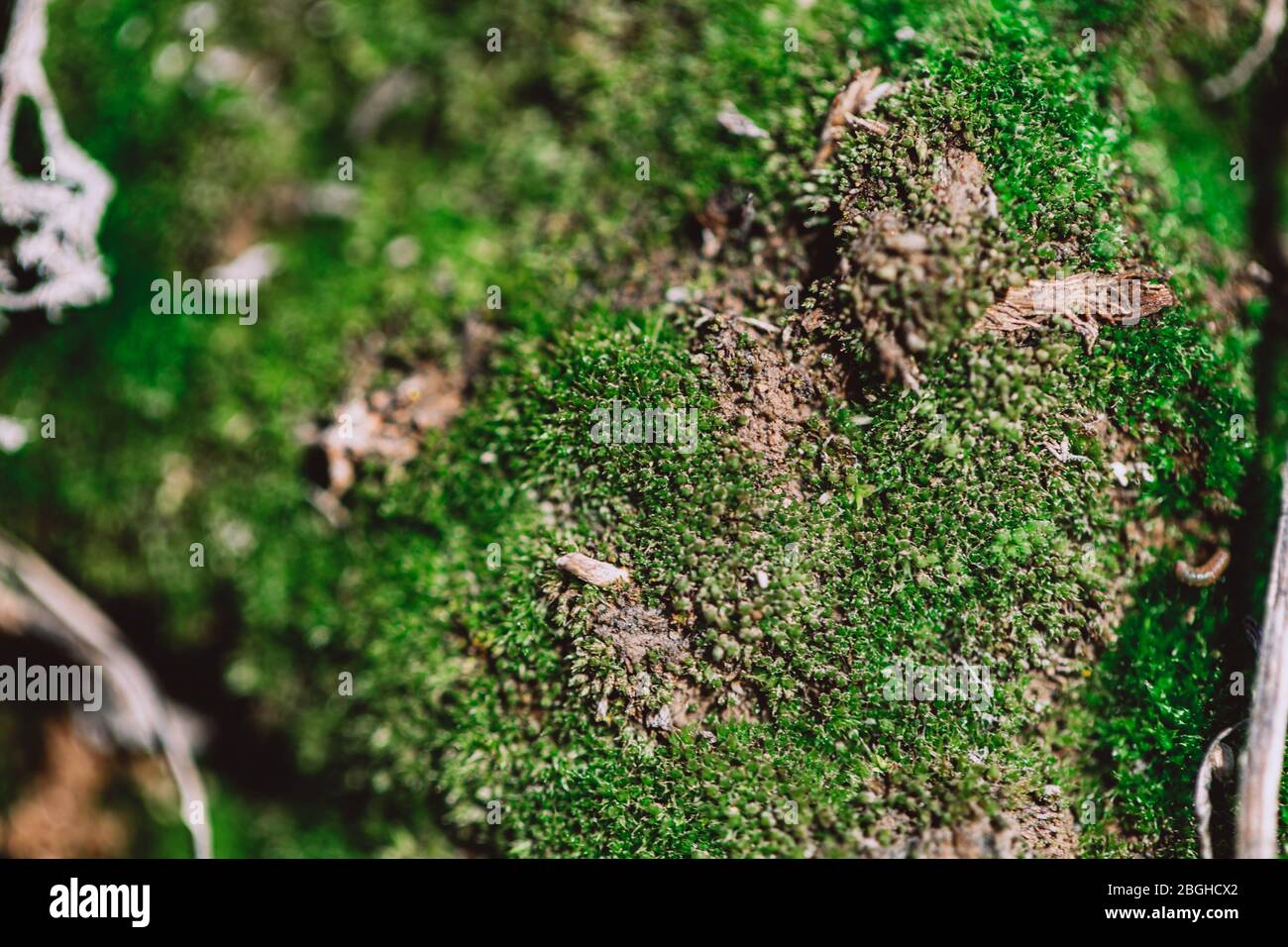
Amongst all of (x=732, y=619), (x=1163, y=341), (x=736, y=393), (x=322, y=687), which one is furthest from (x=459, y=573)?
(x=1163, y=341)

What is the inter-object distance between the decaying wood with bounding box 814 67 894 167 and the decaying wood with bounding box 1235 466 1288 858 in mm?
2686

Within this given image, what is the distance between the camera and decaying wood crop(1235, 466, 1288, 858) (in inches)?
120

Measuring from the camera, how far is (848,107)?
3457 mm

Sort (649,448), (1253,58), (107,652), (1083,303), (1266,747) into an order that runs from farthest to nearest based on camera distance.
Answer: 1. (107,652)
2. (1253,58)
3. (649,448)
4. (1083,303)
5. (1266,747)

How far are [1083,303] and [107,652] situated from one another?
5.19m

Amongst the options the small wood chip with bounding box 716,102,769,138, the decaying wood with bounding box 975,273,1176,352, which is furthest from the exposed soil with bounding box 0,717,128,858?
the decaying wood with bounding box 975,273,1176,352

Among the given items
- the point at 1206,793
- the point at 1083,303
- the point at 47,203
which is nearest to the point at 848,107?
the point at 1083,303

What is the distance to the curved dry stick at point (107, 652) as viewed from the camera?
4090 mm

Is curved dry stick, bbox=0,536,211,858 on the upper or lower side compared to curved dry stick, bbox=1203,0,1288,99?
lower

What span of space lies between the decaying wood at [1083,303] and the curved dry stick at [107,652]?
4539 mm

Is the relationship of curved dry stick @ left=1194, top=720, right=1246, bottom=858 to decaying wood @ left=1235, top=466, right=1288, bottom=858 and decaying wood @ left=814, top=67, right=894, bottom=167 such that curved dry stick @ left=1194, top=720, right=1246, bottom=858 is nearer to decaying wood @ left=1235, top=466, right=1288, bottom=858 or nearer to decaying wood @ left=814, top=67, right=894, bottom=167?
decaying wood @ left=1235, top=466, right=1288, bottom=858

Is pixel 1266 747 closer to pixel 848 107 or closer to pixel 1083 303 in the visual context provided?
pixel 1083 303

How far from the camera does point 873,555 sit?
334cm

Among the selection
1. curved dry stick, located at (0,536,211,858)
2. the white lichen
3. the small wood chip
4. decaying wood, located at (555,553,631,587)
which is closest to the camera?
decaying wood, located at (555,553,631,587)
